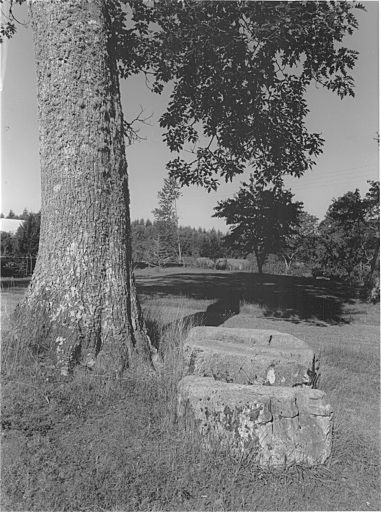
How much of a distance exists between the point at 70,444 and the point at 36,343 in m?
1.33

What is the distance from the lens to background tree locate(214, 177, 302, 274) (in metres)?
16.4

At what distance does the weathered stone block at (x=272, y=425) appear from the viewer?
307cm

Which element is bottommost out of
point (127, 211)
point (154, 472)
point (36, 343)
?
point (154, 472)

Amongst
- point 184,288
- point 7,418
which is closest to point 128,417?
point 7,418

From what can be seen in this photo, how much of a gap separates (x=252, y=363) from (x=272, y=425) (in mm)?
915

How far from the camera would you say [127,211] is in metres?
4.61

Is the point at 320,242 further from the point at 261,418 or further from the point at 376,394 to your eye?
the point at 261,418

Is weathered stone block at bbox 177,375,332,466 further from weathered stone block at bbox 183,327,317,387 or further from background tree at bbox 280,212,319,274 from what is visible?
background tree at bbox 280,212,319,274

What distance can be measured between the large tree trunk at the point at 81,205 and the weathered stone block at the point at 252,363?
0.57 m

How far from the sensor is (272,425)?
3.09m

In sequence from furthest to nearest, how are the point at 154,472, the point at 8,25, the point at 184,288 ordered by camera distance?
the point at 184,288, the point at 8,25, the point at 154,472

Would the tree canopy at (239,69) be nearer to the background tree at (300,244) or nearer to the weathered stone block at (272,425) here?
the weathered stone block at (272,425)

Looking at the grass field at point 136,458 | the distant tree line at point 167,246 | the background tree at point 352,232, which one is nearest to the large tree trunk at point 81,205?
the grass field at point 136,458

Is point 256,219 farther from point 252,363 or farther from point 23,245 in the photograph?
point 252,363
